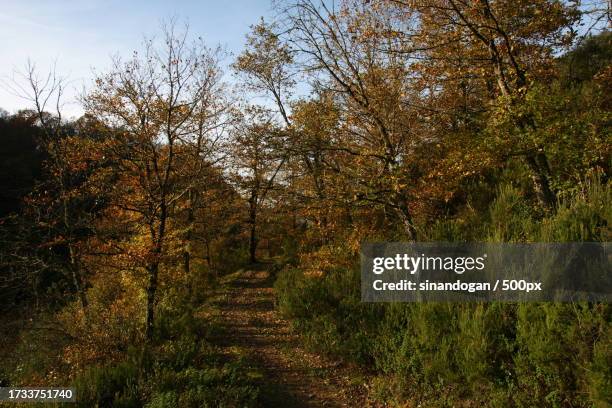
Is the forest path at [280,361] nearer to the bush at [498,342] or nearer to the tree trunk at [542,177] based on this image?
the bush at [498,342]

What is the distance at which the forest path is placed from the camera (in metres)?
7.18

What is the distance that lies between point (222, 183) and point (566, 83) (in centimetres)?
1281

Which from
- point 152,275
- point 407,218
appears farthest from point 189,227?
point 407,218

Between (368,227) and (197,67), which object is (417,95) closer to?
(368,227)

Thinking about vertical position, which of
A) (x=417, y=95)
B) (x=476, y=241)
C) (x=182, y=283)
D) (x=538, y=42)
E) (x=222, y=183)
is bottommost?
(x=182, y=283)

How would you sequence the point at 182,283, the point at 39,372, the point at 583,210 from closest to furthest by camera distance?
the point at 583,210 → the point at 39,372 → the point at 182,283

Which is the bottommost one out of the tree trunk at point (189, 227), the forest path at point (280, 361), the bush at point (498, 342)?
the forest path at point (280, 361)

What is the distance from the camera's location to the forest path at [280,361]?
718 cm

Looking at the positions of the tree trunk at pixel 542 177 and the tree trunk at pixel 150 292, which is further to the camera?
the tree trunk at pixel 150 292

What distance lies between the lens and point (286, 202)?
945 centimetres

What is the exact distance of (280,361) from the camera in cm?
906

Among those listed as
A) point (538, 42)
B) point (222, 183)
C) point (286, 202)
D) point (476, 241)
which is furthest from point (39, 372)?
point (538, 42)

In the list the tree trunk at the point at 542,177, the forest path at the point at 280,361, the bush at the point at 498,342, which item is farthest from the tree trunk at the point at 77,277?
the tree trunk at the point at 542,177

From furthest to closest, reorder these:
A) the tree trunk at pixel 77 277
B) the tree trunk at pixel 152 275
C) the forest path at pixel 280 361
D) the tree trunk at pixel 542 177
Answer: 1. the tree trunk at pixel 152 275
2. the tree trunk at pixel 77 277
3. the tree trunk at pixel 542 177
4. the forest path at pixel 280 361
